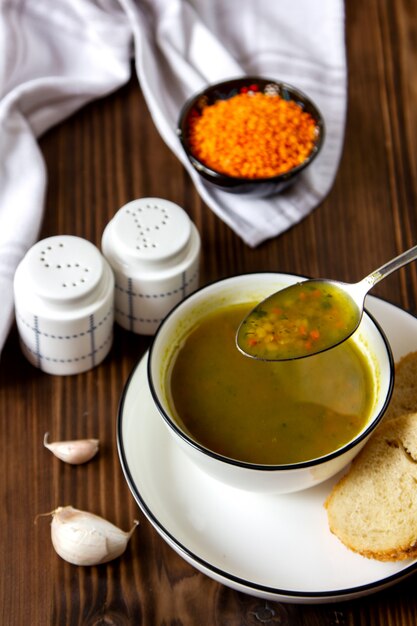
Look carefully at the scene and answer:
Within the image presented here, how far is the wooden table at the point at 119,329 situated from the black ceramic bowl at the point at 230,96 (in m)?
0.12

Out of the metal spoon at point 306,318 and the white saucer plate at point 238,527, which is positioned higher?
the metal spoon at point 306,318

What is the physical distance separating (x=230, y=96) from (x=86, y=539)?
4.16 ft

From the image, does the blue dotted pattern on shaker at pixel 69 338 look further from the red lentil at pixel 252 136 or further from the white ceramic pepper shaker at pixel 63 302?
the red lentil at pixel 252 136

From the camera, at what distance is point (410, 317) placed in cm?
191

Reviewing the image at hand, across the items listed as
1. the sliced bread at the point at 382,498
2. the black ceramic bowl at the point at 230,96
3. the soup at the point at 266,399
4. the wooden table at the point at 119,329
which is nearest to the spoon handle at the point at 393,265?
the soup at the point at 266,399

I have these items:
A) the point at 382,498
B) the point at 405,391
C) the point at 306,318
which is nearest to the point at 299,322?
the point at 306,318

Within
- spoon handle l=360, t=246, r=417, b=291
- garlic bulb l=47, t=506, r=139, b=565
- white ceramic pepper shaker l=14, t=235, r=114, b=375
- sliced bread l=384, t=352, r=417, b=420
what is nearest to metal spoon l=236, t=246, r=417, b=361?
spoon handle l=360, t=246, r=417, b=291

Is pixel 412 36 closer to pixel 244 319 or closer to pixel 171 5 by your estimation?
pixel 171 5

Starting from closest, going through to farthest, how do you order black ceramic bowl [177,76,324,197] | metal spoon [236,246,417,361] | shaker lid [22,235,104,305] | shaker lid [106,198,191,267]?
metal spoon [236,246,417,361] < shaker lid [22,235,104,305] < shaker lid [106,198,191,267] < black ceramic bowl [177,76,324,197]

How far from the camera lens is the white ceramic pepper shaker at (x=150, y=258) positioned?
77.0 inches

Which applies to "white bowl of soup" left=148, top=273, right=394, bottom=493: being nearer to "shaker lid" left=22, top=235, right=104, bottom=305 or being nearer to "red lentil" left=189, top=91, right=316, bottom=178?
"shaker lid" left=22, top=235, right=104, bottom=305

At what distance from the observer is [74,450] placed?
185 centimetres

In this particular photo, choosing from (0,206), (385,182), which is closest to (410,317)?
(385,182)

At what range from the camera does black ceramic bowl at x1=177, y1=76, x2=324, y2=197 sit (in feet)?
7.27
